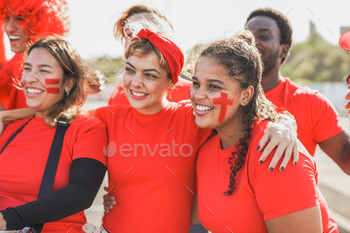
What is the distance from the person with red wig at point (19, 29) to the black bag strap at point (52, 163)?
2.95 ft

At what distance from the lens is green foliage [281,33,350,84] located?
32.4 meters

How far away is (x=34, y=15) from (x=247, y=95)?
2.16 m

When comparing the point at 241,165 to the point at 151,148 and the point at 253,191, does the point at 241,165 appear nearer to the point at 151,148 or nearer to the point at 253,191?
the point at 253,191

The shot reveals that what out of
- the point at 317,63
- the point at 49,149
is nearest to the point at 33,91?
the point at 49,149

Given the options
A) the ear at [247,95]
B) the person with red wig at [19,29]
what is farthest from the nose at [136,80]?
the person with red wig at [19,29]

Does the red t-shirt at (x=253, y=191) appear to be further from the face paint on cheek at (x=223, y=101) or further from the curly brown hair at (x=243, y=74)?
the face paint on cheek at (x=223, y=101)

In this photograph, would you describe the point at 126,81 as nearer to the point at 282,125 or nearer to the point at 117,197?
the point at 117,197

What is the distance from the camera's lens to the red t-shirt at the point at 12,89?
3.17 meters

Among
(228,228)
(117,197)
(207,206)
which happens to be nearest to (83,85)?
(117,197)

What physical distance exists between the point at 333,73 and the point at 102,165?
34.6 metres

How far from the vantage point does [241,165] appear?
2059 mm

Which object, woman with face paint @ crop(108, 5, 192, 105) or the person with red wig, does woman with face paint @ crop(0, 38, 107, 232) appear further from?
the person with red wig

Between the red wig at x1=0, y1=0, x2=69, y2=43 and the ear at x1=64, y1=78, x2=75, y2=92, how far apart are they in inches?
25.3

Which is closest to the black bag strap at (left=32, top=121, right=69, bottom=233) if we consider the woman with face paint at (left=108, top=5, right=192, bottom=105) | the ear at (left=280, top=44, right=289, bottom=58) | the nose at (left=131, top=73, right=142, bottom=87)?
the nose at (left=131, top=73, right=142, bottom=87)
